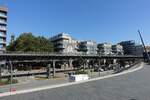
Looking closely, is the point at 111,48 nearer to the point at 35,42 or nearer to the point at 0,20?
the point at 35,42

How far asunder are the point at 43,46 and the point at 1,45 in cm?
2354

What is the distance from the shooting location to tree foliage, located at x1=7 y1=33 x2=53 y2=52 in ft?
314

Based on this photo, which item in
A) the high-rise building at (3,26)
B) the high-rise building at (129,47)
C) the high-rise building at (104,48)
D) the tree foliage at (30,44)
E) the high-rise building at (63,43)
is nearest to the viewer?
the high-rise building at (3,26)

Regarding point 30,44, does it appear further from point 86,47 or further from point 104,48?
point 104,48

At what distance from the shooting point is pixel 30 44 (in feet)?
318

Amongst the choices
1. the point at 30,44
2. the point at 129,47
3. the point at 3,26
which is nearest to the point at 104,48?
the point at 129,47

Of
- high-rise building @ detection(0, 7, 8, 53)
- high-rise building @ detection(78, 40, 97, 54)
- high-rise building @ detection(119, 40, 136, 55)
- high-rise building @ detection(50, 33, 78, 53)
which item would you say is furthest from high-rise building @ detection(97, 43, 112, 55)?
high-rise building @ detection(0, 7, 8, 53)

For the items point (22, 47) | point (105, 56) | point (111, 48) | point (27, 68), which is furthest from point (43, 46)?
point (111, 48)

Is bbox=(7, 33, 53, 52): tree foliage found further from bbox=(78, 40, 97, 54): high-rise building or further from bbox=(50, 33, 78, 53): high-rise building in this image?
bbox=(78, 40, 97, 54): high-rise building

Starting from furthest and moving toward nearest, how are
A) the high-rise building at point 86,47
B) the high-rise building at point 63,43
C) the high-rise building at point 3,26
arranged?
the high-rise building at point 86,47 → the high-rise building at point 63,43 → the high-rise building at point 3,26

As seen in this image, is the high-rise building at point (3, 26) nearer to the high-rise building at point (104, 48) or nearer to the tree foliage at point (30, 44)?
the tree foliage at point (30, 44)

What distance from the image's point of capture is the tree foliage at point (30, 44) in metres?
95.8

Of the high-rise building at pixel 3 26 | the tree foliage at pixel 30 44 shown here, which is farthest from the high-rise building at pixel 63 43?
the high-rise building at pixel 3 26

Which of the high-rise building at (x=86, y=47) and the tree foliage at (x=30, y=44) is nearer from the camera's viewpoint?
the tree foliage at (x=30, y=44)
